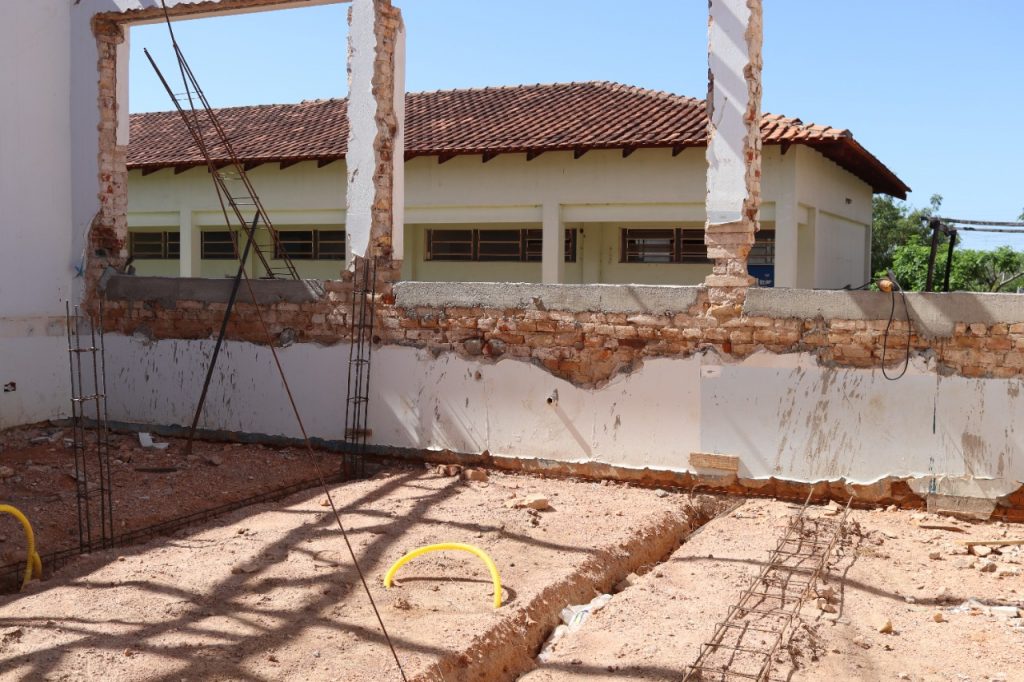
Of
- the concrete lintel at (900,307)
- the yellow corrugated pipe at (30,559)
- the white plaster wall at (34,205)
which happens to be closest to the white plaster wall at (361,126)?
the white plaster wall at (34,205)

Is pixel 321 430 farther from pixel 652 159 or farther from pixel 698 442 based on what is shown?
pixel 652 159

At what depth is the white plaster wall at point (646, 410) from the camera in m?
8.20

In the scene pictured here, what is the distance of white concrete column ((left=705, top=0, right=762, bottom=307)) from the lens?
8922mm

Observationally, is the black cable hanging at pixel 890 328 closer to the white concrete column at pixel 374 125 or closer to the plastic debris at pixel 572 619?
the plastic debris at pixel 572 619

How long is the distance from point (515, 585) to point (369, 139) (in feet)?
18.7

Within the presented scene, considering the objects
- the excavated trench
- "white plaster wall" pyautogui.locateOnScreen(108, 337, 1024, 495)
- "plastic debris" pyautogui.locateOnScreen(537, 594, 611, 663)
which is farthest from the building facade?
"plastic debris" pyautogui.locateOnScreen(537, 594, 611, 663)

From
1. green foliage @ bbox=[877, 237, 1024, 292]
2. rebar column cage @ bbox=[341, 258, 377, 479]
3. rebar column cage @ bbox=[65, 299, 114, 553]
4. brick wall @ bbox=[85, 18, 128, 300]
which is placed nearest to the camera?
rebar column cage @ bbox=[65, 299, 114, 553]

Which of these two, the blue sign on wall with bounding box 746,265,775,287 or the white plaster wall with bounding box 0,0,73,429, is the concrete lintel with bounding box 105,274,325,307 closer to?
the white plaster wall with bounding box 0,0,73,429

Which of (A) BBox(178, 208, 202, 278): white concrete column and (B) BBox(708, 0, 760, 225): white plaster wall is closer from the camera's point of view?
(B) BBox(708, 0, 760, 225): white plaster wall

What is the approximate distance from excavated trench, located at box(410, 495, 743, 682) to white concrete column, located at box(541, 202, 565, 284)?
1060 centimetres

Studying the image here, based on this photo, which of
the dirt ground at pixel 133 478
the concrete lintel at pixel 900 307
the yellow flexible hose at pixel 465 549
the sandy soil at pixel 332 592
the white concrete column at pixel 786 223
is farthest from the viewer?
the white concrete column at pixel 786 223

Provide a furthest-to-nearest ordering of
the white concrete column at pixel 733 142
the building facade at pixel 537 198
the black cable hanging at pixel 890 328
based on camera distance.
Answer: the building facade at pixel 537 198 < the white concrete column at pixel 733 142 < the black cable hanging at pixel 890 328

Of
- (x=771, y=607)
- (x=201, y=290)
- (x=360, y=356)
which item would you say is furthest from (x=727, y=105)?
(x=201, y=290)

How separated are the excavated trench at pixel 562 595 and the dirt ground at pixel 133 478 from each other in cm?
367
